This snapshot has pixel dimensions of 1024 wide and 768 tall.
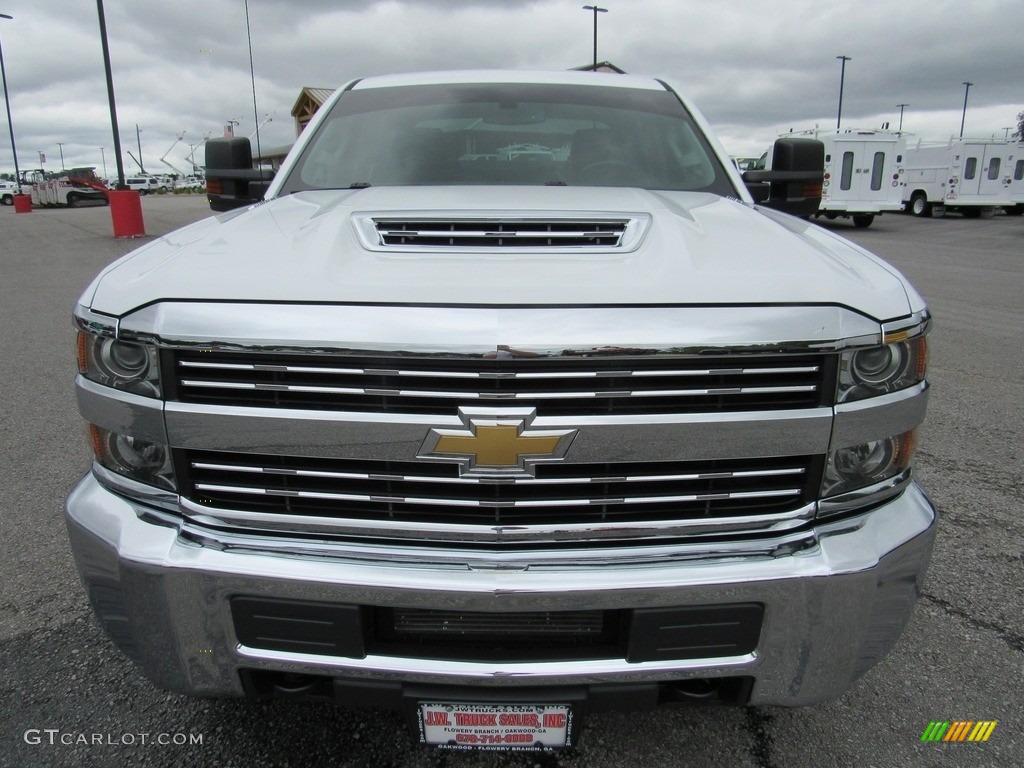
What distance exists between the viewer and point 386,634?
5.30 ft

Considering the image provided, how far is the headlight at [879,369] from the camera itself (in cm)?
159

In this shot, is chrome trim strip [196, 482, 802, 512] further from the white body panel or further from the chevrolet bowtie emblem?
the white body panel

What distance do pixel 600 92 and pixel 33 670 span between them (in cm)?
304

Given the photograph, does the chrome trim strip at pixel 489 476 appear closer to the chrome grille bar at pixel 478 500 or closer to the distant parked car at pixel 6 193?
the chrome grille bar at pixel 478 500

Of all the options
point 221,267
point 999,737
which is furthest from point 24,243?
point 999,737

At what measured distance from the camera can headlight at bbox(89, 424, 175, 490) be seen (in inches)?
65.1

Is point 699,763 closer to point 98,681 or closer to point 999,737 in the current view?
point 999,737

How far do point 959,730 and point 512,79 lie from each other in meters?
2.94

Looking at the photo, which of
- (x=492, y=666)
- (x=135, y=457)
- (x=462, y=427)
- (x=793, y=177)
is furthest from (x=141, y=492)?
(x=793, y=177)

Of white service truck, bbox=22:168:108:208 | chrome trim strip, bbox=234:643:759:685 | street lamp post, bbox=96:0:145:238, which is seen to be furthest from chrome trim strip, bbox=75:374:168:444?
white service truck, bbox=22:168:108:208

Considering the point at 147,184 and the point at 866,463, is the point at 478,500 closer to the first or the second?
the point at 866,463

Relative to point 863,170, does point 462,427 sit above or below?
below

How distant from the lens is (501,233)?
1.88 m

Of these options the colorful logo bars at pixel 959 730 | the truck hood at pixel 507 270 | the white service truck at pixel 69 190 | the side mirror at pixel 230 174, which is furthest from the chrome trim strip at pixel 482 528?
the white service truck at pixel 69 190
